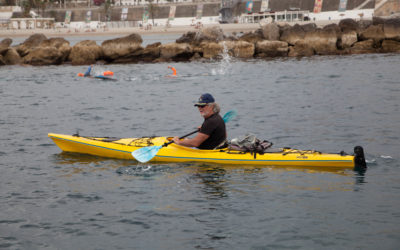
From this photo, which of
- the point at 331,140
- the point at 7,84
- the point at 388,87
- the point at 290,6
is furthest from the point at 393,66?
the point at 290,6

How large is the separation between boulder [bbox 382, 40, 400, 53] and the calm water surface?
20.0 metres

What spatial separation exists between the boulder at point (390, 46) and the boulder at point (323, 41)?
3556 millimetres

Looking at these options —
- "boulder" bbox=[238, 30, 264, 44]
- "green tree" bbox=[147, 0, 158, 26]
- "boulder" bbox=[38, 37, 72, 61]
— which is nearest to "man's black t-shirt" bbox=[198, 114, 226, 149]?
"boulder" bbox=[38, 37, 72, 61]

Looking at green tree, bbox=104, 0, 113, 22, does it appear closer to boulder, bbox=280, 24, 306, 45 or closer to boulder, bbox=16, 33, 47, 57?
boulder, bbox=16, 33, 47, 57

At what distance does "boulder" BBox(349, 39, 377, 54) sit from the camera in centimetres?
3850

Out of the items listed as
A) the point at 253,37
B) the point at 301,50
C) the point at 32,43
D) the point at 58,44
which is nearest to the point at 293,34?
the point at 301,50

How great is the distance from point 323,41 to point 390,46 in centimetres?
495

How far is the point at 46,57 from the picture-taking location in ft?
129

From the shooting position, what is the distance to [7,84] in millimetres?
28562

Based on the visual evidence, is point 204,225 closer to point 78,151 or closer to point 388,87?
point 78,151

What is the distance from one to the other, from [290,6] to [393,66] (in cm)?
7256

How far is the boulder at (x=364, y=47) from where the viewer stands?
38.5m

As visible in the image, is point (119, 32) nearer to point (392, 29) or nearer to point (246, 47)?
point (246, 47)

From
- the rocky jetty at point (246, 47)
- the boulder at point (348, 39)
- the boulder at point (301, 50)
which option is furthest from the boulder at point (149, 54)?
the boulder at point (348, 39)
